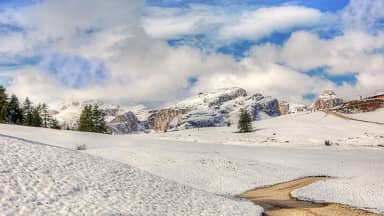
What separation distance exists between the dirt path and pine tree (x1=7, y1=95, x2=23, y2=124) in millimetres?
89494

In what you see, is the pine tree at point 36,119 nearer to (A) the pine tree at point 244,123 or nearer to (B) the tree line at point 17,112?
(B) the tree line at point 17,112

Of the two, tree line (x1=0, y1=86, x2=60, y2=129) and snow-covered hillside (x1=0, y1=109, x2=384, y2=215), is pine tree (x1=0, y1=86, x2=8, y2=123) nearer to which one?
tree line (x1=0, y1=86, x2=60, y2=129)

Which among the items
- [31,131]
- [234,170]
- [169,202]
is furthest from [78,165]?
[31,131]

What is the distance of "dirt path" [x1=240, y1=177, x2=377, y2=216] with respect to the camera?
1053 inches

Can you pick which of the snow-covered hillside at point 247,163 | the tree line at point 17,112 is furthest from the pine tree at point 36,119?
the snow-covered hillside at point 247,163

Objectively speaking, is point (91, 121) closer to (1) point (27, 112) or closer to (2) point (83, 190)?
(1) point (27, 112)

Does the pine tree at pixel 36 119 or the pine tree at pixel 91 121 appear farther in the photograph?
the pine tree at pixel 36 119

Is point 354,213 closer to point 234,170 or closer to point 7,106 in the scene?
point 234,170

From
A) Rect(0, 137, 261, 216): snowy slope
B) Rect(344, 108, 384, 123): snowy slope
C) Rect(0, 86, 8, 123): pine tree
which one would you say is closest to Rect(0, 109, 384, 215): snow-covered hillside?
Rect(0, 137, 261, 216): snowy slope

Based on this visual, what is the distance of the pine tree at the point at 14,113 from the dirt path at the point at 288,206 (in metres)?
89.5

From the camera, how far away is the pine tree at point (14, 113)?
112 meters

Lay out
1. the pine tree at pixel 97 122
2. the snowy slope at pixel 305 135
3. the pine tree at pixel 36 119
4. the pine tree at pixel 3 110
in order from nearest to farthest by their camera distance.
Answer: the snowy slope at pixel 305 135 < the pine tree at pixel 3 110 < the pine tree at pixel 97 122 < the pine tree at pixel 36 119

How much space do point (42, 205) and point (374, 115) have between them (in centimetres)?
15570

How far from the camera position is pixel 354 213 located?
27281 mm
